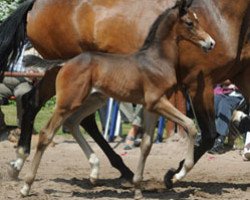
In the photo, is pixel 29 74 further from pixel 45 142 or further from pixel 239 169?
pixel 45 142

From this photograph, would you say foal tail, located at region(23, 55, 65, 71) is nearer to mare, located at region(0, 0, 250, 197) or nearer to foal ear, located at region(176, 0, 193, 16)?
mare, located at region(0, 0, 250, 197)

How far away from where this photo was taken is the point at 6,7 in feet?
47.9

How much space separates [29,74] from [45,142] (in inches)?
187

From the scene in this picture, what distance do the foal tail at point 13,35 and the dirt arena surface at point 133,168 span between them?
3.96 ft

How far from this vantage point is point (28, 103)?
773 centimetres

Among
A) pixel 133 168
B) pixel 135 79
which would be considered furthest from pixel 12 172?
pixel 133 168

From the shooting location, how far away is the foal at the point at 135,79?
6332 millimetres

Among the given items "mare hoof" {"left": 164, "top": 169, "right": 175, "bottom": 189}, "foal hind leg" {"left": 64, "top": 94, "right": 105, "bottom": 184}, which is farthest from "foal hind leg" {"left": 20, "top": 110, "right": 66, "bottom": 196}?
"mare hoof" {"left": 164, "top": 169, "right": 175, "bottom": 189}

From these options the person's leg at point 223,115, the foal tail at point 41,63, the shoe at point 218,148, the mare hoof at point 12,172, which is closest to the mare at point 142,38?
the mare hoof at point 12,172

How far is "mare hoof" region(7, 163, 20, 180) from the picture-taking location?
24.0 ft

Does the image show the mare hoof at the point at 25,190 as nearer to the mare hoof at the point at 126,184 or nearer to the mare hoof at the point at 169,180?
the mare hoof at the point at 126,184

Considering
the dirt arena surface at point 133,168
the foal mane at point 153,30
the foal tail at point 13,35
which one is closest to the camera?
the foal mane at point 153,30

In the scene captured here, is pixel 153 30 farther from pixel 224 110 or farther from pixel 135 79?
pixel 224 110

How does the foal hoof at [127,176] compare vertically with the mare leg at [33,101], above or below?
below
